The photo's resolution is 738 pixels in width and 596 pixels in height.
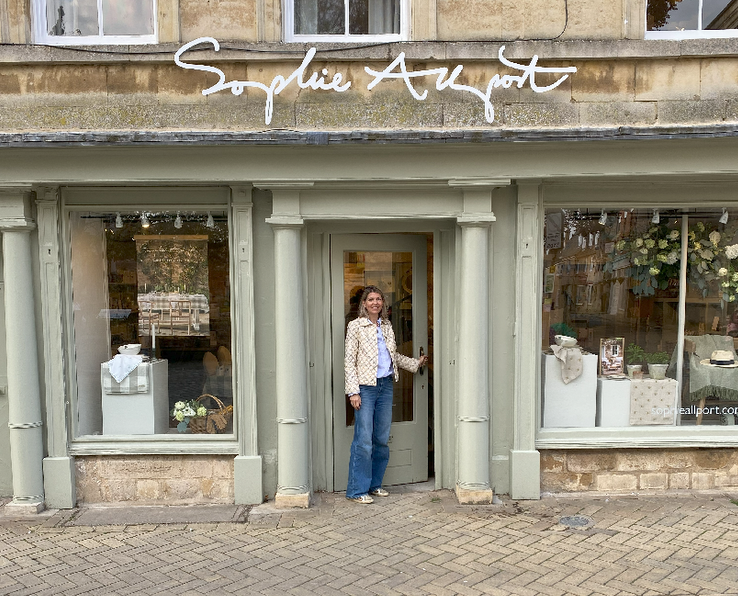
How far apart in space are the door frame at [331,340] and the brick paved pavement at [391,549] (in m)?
0.42

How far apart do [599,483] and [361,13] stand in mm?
4750

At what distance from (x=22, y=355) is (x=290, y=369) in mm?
2297

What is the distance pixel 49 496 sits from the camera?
5352 mm

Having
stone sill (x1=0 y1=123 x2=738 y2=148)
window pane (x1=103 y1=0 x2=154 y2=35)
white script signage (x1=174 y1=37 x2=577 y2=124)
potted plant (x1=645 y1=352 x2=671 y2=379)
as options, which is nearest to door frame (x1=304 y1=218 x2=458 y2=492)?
stone sill (x1=0 y1=123 x2=738 y2=148)

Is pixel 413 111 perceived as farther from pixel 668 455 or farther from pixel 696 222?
pixel 668 455

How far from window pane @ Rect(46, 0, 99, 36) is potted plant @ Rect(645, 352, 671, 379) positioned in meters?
5.88

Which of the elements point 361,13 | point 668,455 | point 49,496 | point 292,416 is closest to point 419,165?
point 361,13

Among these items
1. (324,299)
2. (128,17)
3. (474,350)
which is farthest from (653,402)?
(128,17)

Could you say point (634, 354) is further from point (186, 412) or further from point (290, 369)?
point (186, 412)

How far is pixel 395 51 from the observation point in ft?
16.8

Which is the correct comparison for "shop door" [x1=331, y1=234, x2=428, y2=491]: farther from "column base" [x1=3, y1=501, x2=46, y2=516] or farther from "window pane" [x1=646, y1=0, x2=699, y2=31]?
"window pane" [x1=646, y1=0, x2=699, y2=31]

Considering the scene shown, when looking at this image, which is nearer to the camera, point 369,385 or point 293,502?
point 293,502

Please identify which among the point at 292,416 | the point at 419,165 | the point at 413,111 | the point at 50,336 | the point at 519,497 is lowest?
the point at 519,497

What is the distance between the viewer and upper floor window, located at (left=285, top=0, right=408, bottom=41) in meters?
5.39
